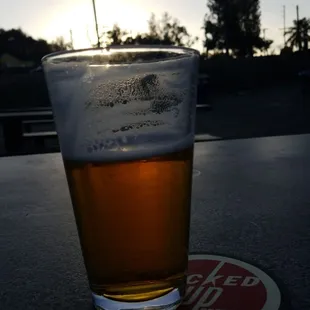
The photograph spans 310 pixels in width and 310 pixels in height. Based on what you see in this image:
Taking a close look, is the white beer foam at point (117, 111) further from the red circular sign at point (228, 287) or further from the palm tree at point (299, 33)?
the palm tree at point (299, 33)

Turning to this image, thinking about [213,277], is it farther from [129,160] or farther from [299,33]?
[299,33]

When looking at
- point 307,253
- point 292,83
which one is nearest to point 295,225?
point 307,253

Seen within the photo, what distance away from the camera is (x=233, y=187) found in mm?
664

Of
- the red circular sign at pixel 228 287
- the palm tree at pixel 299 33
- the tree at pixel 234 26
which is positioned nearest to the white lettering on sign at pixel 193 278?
the red circular sign at pixel 228 287

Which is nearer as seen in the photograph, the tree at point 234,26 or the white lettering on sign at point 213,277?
the white lettering on sign at point 213,277

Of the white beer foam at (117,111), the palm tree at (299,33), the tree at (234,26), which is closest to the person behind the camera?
the white beer foam at (117,111)

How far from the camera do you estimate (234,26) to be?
1839cm

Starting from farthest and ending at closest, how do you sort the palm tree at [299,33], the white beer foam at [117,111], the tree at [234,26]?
the palm tree at [299,33] → the tree at [234,26] → the white beer foam at [117,111]

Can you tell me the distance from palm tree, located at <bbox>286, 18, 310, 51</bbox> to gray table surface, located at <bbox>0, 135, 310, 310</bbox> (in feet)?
72.3

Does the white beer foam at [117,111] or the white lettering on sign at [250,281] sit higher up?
the white beer foam at [117,111]

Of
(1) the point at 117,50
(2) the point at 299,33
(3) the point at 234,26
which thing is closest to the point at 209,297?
(1) the point at 117,50

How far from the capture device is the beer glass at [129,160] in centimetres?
30

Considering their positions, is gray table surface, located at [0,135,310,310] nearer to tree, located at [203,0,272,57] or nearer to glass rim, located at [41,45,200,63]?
glass rim, located at [41,45,200,63]

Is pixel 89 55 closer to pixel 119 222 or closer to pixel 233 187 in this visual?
pixel 119 222
